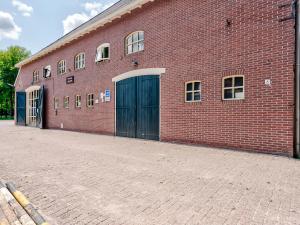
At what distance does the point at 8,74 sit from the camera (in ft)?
162

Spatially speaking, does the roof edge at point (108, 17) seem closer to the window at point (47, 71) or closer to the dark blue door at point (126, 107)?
the window at point (47, 71)

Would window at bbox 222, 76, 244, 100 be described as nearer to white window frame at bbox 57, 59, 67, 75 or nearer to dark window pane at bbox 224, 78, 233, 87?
dark window pane at bbox 224, 78, 233, 87

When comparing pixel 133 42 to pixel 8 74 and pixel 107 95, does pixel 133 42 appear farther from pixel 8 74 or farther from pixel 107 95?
pixel 8 74

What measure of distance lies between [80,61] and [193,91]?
1040 cm

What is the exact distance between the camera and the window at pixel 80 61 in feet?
55.1

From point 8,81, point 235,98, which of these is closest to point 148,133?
point 235,98

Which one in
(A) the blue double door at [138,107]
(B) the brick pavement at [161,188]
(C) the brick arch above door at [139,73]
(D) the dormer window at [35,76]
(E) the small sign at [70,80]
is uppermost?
(D) the dormer window at [35,76]

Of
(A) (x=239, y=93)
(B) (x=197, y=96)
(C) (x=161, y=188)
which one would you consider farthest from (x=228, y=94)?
(C) (x=161, y=188)

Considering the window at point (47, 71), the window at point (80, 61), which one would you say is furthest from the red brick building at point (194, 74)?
the window at point (47, 71)

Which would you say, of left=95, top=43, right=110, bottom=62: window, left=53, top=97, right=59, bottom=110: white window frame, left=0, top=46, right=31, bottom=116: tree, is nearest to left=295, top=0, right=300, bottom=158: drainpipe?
left=95, top=43, right=110, bottom=62: window

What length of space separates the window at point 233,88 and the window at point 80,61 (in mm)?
11023

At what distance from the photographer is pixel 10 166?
6223 millimetres

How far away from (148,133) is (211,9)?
5.94m

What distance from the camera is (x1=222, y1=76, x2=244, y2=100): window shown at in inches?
326
